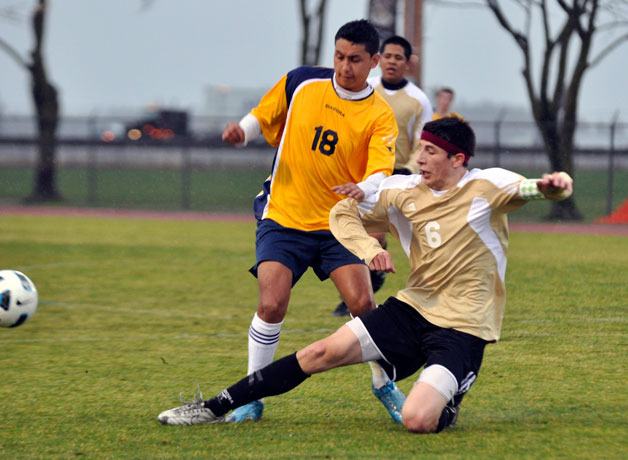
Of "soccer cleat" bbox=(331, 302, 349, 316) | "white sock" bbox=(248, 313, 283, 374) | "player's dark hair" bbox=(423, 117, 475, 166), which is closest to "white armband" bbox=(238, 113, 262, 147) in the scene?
"white sock" bbox=(248, 313, 283, 374)

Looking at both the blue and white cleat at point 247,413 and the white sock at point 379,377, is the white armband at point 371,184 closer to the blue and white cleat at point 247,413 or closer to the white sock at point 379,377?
the white sock at point 379,377

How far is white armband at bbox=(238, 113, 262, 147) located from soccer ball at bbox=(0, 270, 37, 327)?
1635 millimetres

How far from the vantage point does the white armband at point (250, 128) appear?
6.96m

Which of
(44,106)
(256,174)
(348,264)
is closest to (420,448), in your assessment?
(348,264)

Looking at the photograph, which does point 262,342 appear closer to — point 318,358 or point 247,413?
point 247,413

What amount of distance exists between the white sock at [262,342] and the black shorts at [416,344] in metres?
0.66

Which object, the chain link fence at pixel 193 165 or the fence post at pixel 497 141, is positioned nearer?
the fence post at pixel 497 141

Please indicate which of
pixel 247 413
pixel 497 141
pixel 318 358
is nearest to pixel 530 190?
pixel 318 358

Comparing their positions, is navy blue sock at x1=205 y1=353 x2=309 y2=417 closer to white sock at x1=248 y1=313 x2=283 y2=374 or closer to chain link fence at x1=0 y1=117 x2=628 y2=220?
white sock at x1=248 y1=313 x2=283 y2=374

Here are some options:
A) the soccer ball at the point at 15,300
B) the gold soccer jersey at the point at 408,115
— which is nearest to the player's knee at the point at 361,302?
the soccer ball at the point at 15,300

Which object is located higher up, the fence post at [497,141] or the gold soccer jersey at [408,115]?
the gold soccer jersey at [408,115]

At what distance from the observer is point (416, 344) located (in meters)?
6.27

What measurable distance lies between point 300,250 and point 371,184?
631 millimetres

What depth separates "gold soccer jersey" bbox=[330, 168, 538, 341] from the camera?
6168 mm
